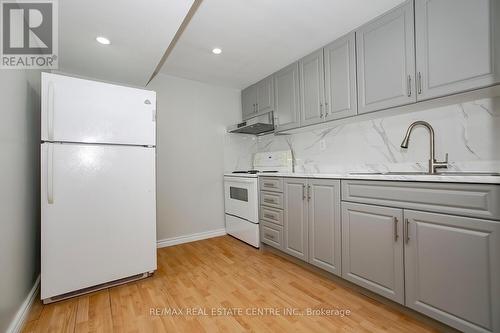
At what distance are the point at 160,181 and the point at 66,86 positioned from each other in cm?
147

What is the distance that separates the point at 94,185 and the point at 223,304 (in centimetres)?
137

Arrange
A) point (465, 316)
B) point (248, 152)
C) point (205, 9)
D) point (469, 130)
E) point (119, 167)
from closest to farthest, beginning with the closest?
point (465, 316), point (469, 130), point (205, 9), point (119, 167), point (248, 152)

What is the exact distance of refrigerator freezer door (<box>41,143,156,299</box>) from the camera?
163 centimetres

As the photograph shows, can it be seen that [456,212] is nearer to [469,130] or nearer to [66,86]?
[469,130]

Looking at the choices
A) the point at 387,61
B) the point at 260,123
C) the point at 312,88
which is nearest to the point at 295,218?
the point at 260,123

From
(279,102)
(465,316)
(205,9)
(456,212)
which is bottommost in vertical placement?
(465,316)

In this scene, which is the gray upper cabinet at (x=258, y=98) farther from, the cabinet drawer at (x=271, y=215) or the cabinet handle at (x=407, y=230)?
the cabinet handle at (x=407, y=230)

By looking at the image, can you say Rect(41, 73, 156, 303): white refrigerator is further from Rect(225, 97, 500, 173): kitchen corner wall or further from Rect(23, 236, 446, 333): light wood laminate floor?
Rect(225, 97, 500, 173): kitchen corner wall

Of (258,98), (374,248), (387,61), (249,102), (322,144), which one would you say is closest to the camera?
(374,248)

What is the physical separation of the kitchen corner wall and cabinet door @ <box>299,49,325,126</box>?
31cm

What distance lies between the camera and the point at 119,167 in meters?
1.88

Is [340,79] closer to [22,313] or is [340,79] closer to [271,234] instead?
[271,234]

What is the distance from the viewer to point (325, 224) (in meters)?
1.93

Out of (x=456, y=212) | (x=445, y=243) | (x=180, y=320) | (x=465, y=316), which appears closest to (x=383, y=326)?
(x=465, y=316)
